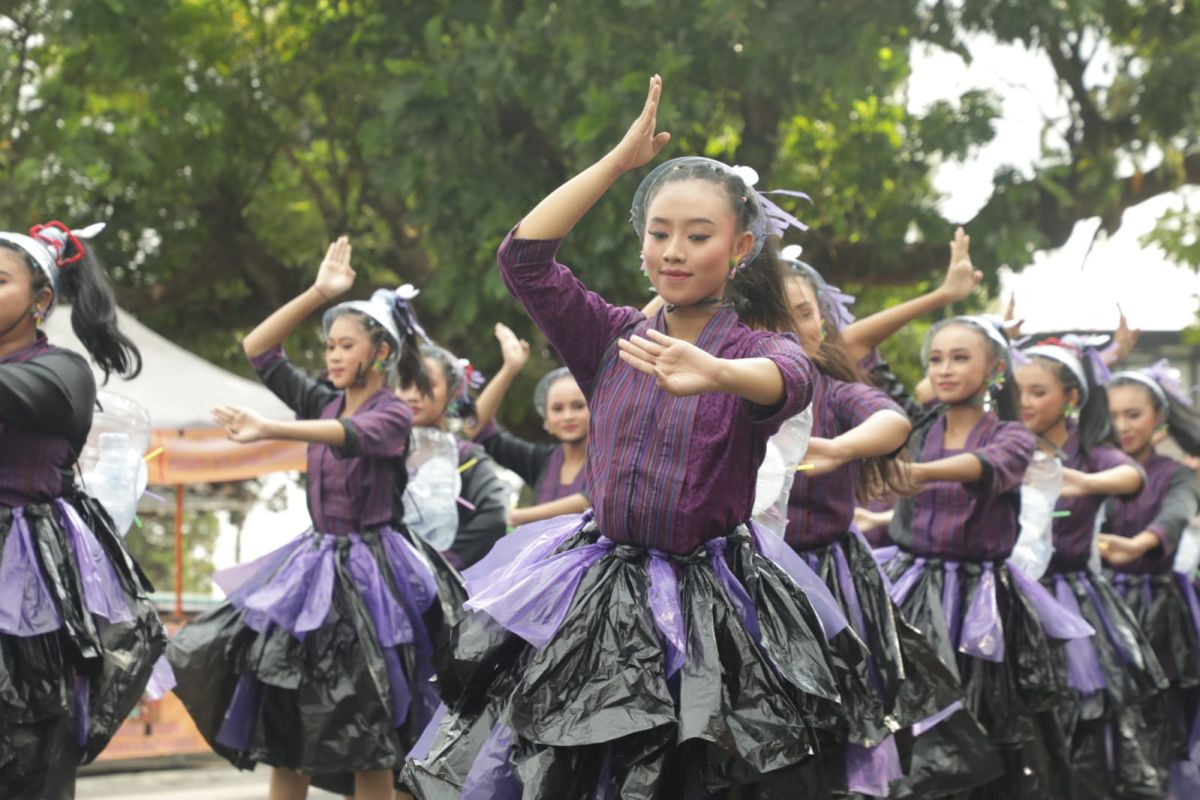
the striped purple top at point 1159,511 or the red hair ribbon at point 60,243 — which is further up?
the red hair ribbon at point 60,243

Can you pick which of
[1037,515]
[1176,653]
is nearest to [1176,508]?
[1176,653]

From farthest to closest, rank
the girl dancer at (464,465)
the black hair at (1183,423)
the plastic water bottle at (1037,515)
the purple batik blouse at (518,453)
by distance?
1. the black hair at (1183,423)
2. the purple batik blouse at (518,453)
3. the girl dancer at (464,465)
4. the plastic water bottle at (1037,515)

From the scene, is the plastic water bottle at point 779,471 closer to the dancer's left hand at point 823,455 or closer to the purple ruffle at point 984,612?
the dancer's left hand at point 823,455

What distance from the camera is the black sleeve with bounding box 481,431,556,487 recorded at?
9.09m

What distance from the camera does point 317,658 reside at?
6355 mm

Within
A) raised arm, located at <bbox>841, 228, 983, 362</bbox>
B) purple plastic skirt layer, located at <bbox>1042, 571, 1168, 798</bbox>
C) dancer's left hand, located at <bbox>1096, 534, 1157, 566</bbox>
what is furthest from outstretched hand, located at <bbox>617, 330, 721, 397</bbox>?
dancer's left hand, located at <bbox>1096, 534, 1157, 566</bbox>

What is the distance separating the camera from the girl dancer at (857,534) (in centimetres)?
514

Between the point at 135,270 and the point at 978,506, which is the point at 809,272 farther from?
the point at 135,270

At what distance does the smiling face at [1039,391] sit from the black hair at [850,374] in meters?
2.01

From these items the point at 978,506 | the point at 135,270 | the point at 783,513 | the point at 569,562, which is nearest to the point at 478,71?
the point at 135,270

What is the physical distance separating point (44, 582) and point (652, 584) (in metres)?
2.12

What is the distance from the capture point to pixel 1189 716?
8891 millimetres

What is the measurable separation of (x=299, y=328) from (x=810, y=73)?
5886 millimetres

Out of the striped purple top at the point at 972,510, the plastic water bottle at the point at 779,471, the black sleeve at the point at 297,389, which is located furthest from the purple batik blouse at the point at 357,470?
the striped purple top at the point at 972,510
